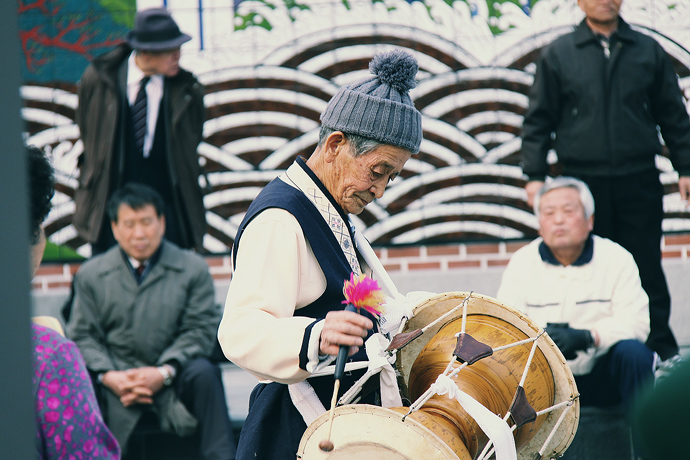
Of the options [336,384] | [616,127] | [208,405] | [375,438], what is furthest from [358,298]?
[616,127]

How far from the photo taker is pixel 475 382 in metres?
2.28

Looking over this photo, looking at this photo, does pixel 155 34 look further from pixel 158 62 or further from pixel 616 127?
pixel 616 127

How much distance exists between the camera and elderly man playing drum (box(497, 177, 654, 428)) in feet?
13.2

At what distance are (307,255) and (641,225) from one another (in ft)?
10.5

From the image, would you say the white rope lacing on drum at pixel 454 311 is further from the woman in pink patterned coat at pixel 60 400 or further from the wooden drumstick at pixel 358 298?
the woman in pink patterned coat at pixel 60 400

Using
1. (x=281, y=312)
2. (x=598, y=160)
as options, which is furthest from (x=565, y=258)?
(x=281, y=312)

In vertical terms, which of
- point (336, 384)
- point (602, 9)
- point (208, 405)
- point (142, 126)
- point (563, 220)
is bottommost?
point (208, 405)

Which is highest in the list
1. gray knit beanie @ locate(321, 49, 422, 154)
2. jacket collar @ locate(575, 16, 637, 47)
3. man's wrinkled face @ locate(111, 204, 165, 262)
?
jacket collar @ locate(575, 16, 637, 47)

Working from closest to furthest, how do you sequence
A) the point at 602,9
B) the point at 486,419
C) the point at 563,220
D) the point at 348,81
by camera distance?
1. the point at 486,419
2. the point at 563,220
3. the point at 602,9
4. the point at 348,81

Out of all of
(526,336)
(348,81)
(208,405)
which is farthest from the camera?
(348,81)

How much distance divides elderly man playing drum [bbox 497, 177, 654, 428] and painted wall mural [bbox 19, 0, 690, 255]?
1.43 metres

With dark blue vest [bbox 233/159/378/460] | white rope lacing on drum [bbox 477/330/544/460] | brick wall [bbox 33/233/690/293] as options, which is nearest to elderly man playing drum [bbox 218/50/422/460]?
dark blue vest [bbox 233/159/378/460]

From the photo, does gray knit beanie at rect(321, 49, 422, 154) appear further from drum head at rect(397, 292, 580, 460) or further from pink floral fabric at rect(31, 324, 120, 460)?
pink floral fabric at rect(31, 324, 120, 460)

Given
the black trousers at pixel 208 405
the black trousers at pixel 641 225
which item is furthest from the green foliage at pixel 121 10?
the black trousers at pixel 641 225
